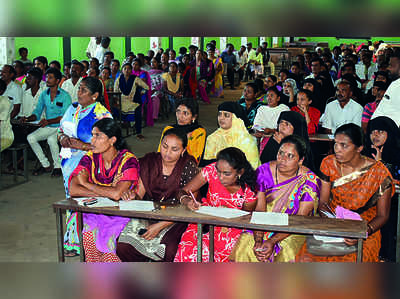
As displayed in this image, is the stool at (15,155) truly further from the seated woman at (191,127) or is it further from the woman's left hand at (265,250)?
the woman's left hand at (265,250)

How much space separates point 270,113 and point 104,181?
10.2 feet

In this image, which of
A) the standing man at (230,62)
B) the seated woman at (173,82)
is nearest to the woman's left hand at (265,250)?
the seated woman at (173,82)

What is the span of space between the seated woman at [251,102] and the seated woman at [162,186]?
3.07 m

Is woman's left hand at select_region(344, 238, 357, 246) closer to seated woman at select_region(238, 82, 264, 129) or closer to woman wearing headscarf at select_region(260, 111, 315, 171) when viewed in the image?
woman wearing headscarf at select_region(260, 111, 315, 171)

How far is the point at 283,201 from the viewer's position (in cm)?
339

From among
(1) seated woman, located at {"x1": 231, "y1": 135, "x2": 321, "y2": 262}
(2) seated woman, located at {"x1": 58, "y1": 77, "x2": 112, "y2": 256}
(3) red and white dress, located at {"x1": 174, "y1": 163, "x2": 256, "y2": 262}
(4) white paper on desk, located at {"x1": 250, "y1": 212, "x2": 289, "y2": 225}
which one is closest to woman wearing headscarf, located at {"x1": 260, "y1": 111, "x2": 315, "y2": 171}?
(1) seated woman, located at {"x1": 231, "y1": 135, "x2": 321, "y2": 262}

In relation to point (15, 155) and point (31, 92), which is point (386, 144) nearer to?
point (15, 155)

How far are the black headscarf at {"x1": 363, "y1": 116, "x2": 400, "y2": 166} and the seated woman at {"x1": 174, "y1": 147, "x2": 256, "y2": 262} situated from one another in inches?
64.6

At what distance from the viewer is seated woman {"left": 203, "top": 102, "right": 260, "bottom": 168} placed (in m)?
4.88

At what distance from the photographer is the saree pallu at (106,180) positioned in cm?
339

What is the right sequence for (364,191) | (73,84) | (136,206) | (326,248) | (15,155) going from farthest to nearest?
(73,84) → (15,155) → (364,191) → (136,206) → (326,248)

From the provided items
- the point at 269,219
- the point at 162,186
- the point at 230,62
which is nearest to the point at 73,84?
the point at 162,186

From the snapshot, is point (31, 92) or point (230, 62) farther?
point (230, 62)
